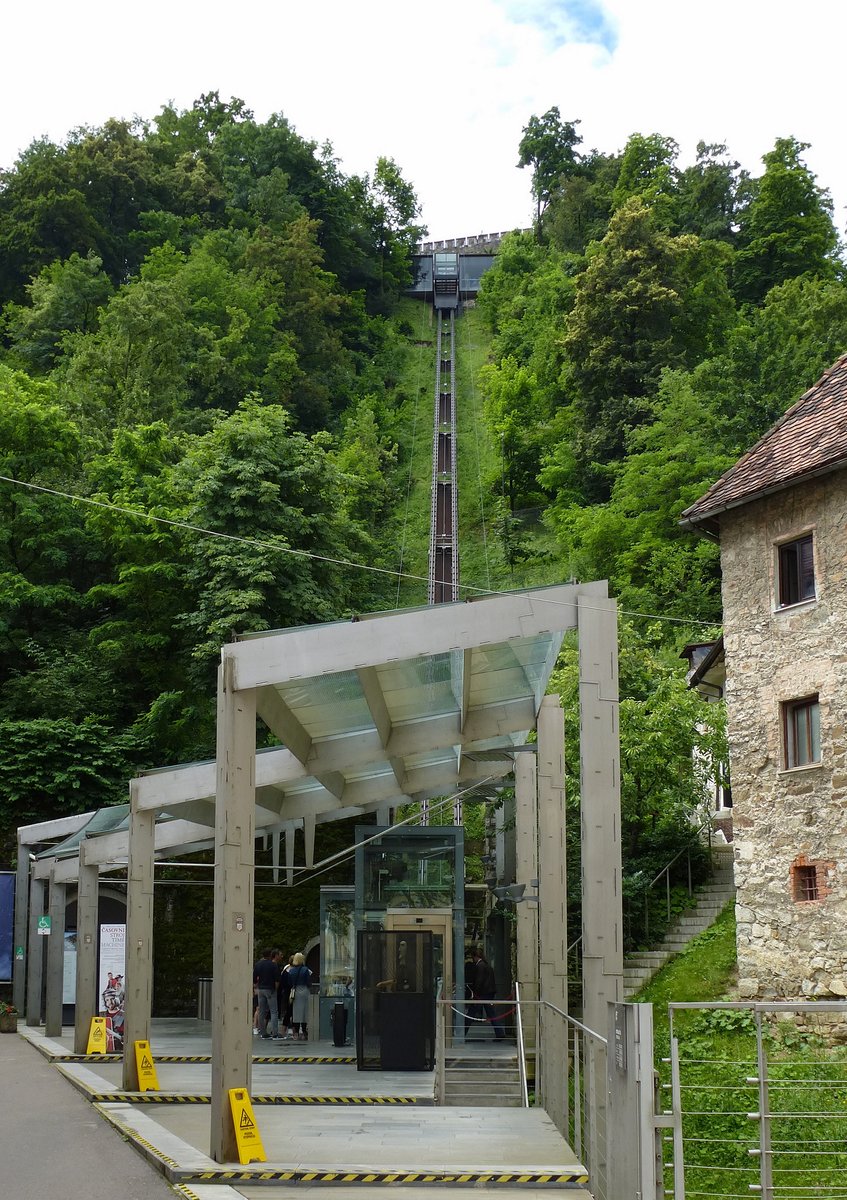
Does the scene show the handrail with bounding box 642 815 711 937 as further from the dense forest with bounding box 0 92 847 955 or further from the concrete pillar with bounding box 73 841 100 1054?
the concrete pillar with bounding box 73 841 100 1054

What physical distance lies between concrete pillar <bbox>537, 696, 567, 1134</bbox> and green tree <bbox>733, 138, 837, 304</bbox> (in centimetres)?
4738

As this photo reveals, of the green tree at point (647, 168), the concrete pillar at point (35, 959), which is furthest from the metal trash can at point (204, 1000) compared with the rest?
the green tree at point (647, 168)

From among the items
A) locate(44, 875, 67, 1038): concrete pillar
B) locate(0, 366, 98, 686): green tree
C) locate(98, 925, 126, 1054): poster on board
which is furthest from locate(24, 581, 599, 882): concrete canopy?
locate(0, 366, 98, 686): green tree

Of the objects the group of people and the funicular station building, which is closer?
the funicular station building

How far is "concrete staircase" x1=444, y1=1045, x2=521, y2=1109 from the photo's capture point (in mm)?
16312

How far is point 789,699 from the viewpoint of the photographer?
71.9ft

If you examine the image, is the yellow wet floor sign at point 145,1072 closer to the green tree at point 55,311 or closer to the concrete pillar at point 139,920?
the concrete pillar at point 139,920

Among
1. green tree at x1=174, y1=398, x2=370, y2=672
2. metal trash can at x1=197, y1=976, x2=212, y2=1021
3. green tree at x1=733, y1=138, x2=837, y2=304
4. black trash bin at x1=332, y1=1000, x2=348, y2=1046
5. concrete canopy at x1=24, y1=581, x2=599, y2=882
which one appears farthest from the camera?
green tree at x1=733, y1=138, x2=837, y2=304

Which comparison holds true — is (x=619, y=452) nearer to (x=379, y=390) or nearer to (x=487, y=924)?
(x=487, y=924)

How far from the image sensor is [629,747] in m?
27.5

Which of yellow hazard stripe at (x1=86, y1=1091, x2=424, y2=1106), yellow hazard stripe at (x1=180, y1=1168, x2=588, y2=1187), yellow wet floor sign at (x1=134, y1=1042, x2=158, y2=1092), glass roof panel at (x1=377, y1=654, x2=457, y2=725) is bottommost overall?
yellow hazard stripe at (x1=86, y1=1091, x2=424, y2=1106)

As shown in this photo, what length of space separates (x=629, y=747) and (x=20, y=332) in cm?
4418

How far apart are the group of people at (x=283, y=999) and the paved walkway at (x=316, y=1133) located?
13.4 feet

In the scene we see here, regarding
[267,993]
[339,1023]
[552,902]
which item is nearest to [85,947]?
[339,1023]
